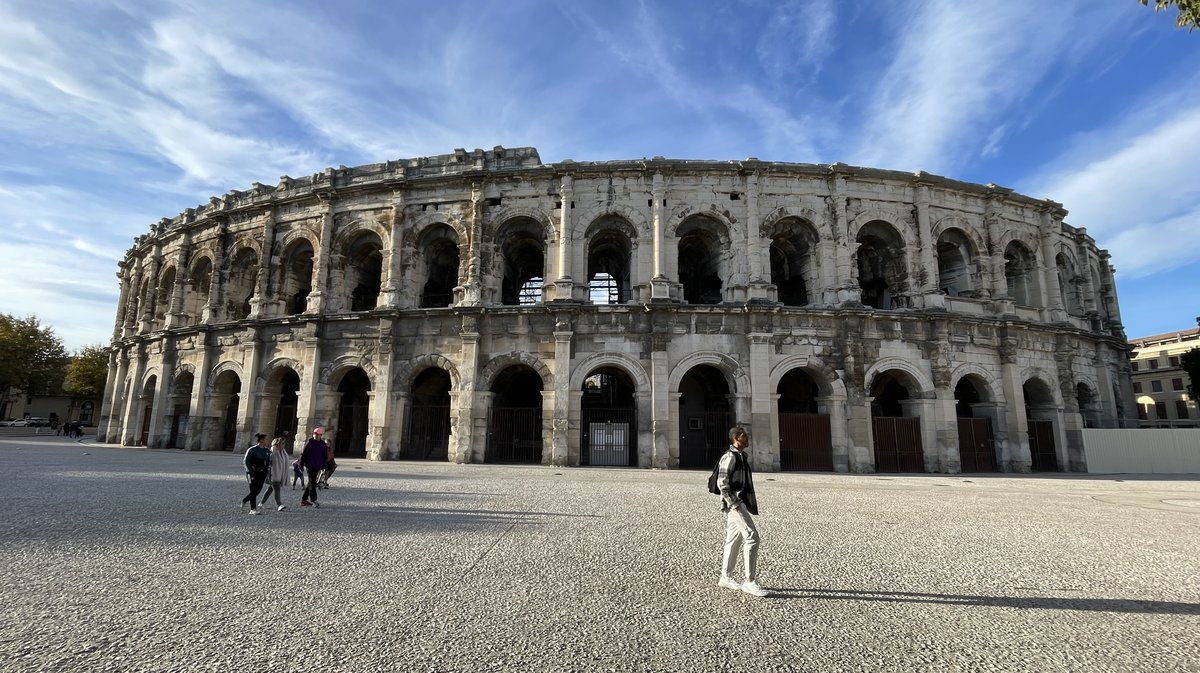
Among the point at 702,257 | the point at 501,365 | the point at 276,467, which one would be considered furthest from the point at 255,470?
the point at 702,257

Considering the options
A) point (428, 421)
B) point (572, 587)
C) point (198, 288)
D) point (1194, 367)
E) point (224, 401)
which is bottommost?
point (572, 587)

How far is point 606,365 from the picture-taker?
1702 centimetres

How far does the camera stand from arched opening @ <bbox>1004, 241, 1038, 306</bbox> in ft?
65.7

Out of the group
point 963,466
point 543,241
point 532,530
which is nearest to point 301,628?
point 532,530

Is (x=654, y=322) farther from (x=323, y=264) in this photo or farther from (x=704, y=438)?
(x=323, y=264)

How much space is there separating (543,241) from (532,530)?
46.1 ft

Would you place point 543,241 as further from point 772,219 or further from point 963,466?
point 963,466

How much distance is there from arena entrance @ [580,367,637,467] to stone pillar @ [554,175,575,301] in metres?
3.05

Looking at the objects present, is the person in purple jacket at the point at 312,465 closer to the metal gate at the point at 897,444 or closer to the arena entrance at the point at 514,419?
the arena entrance at the point at 514,419

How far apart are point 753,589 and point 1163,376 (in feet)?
193

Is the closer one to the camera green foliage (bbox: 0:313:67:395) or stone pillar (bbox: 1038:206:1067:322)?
stone pillar (bbox: 1038:206:1067:322)

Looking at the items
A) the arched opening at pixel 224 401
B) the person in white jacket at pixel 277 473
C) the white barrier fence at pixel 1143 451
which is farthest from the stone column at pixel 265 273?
the white barrier fence at pixel 1143 451

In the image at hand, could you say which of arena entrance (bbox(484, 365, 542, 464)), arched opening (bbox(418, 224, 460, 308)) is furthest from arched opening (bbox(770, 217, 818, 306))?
arched opening (bbox(418, 224, 460, 308))

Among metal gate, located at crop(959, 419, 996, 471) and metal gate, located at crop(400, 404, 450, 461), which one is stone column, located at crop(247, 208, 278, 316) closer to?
metal gate, located at crop(400, 404, 450, 461)
